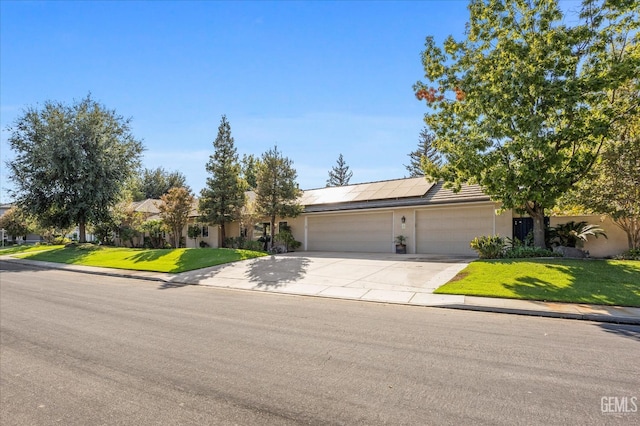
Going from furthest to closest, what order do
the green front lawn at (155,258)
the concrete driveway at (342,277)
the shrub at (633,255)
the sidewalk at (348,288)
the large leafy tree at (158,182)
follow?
1. the large leafy tree at (158,182)
2. the green front lawn at (155,258)
3. the shrub at (633,255)
4. the concrete driveway at (342,277)
5. the sidewalk at (348,288)

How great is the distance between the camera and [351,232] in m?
22.7

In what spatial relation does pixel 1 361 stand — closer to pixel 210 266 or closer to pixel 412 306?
pixel 412 306

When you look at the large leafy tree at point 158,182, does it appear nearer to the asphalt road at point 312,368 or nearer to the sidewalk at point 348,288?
the sidewalk at point 348,288

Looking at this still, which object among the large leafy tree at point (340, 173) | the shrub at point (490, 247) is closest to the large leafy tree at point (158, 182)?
the large leafy tree at point (340, 173)

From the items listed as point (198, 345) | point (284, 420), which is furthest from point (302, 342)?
point (284, 420)

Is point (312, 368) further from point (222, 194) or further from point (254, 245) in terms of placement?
point (222, 194)

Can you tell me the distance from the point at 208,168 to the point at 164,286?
520 inches

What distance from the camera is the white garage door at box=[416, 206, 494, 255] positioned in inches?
707

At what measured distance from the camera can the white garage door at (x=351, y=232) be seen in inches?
840

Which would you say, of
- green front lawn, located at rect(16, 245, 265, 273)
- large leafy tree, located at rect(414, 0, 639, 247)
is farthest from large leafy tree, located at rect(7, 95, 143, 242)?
large leafy tree, located at rect(414, 0, 639, 247)

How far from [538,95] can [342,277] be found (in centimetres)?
903

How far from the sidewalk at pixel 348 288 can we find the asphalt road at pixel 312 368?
58cm
